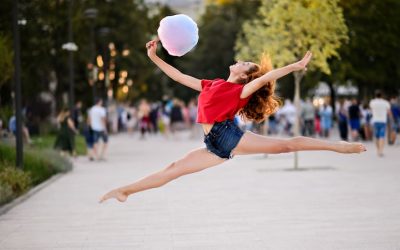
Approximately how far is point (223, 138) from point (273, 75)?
97 cm

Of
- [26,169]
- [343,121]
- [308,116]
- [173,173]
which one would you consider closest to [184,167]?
[173,173]

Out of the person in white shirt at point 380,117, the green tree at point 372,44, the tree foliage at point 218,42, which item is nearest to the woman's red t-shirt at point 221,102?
the person in white shirt at point 380,117

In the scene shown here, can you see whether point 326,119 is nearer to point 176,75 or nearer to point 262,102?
point 262,102

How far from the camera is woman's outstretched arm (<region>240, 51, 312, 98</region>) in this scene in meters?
8.65

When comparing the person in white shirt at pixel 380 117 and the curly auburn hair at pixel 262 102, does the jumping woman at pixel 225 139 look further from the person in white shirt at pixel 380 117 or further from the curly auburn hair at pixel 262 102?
the person in white shirt at pixel 380 117

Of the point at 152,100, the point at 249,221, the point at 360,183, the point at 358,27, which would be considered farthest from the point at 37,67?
the point at 152,100

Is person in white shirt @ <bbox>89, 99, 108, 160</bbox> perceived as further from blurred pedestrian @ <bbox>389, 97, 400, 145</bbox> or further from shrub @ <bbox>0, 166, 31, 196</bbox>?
shrub @ <bbox>0, 166, 31, 196</bbox>

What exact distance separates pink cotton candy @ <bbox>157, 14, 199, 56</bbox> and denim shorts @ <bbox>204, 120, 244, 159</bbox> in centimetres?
84

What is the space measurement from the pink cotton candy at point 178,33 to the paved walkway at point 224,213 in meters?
2.12

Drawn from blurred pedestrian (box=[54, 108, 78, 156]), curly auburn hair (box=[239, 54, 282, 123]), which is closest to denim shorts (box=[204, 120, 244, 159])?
curly auburn hair (box=[239, 54, 282, 123])

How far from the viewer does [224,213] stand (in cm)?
1343

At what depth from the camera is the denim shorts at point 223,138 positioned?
30.8 feet

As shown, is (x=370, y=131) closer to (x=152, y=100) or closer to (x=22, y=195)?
(x=22, y=195)

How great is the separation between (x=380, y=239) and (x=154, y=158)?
66.7ft
